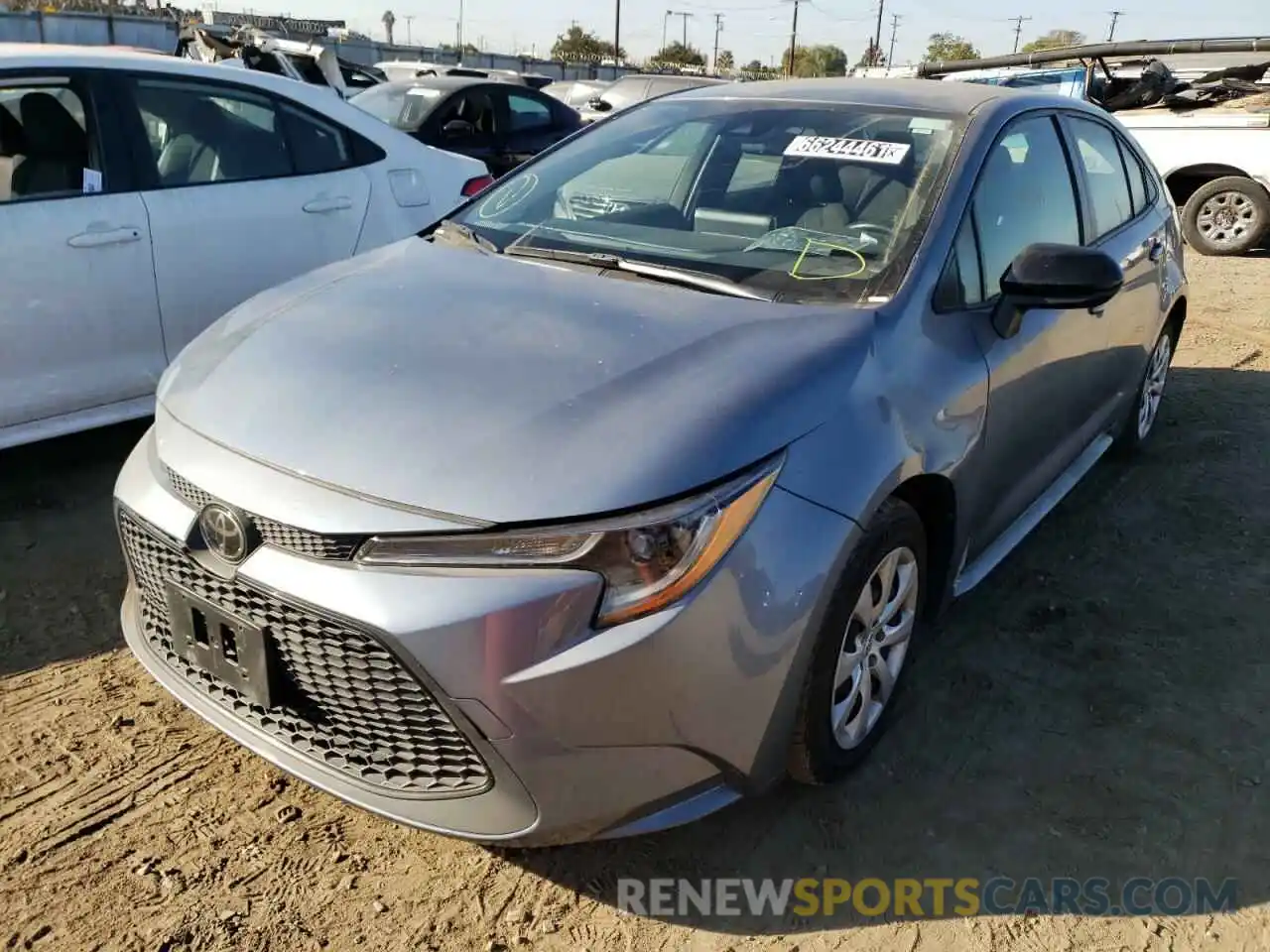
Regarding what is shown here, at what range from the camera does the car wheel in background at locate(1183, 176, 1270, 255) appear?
31.3 feet

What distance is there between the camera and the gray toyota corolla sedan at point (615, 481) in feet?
6.21

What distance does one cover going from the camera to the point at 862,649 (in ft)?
8.18

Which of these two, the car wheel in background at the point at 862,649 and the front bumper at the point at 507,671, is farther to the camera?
the car wheel in background at the point at 862,649

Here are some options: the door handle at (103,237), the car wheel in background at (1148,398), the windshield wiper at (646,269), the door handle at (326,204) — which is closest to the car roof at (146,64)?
the door handle at (326,204)

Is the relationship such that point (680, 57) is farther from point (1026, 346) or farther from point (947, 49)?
point (1026, 346)

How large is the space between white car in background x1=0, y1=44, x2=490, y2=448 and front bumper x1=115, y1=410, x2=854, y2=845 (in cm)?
191

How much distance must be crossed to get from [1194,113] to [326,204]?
8877 mm

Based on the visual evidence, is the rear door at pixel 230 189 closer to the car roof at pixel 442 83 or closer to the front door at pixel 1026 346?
the front door at pixel 1026 346

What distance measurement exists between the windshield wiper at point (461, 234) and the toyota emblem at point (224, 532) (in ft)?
4.14

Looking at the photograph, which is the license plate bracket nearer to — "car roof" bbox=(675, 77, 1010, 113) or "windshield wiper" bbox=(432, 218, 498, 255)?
"windshield wiper" bbox=(432, 218, 498, 255)

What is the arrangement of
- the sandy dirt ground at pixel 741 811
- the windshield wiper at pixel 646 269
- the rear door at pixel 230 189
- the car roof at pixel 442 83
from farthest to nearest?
the car roof at pixel 442 83 → the rear door at pixel 230 189 → the windshield wiper at pixel 646 269 → the sandy dirt ground at pixel 741 811

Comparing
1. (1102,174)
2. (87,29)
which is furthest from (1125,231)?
(87,29)

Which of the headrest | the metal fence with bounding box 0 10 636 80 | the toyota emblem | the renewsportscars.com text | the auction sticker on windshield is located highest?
the metal fence with bounding box 0 10 636 80

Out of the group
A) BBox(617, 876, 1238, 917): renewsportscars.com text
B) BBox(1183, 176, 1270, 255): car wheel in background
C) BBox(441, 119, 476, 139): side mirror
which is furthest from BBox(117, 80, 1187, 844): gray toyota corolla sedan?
BBox(1183, 176, 1270, 255): car wheel in background
